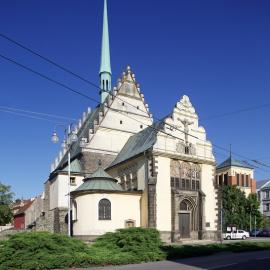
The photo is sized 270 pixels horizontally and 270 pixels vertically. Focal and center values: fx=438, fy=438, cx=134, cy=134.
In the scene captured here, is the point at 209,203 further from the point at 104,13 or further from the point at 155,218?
the point at 104,13

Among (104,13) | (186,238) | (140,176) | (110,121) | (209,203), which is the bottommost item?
(186,238)

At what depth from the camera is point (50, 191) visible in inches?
2142

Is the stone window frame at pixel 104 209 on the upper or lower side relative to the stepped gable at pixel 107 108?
lower

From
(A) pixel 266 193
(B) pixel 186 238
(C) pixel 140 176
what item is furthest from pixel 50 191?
(A) pixel 266 193

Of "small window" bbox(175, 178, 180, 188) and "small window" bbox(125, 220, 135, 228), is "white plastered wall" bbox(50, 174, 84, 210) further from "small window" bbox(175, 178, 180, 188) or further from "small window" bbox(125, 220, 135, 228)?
"small window" bbox(175, 178, 180, 188)

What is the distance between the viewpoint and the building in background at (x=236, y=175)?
8950 cm

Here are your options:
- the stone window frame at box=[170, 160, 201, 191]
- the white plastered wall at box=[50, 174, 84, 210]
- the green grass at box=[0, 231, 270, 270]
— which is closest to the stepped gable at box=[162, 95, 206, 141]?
the stone window frame at box=[170, 160, 201, 191]

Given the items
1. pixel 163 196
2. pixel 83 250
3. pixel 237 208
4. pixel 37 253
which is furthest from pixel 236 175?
pixel 37 253

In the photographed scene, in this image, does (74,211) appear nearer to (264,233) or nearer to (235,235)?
(235,235)

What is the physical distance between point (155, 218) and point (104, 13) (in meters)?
41.3

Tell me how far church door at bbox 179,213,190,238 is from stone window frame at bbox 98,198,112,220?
294 inches

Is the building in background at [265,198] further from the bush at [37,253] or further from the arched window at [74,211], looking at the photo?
the bush at [37,253]

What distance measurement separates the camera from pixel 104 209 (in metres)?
40.6

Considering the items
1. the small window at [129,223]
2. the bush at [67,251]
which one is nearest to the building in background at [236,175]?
the small window at [129,223]
